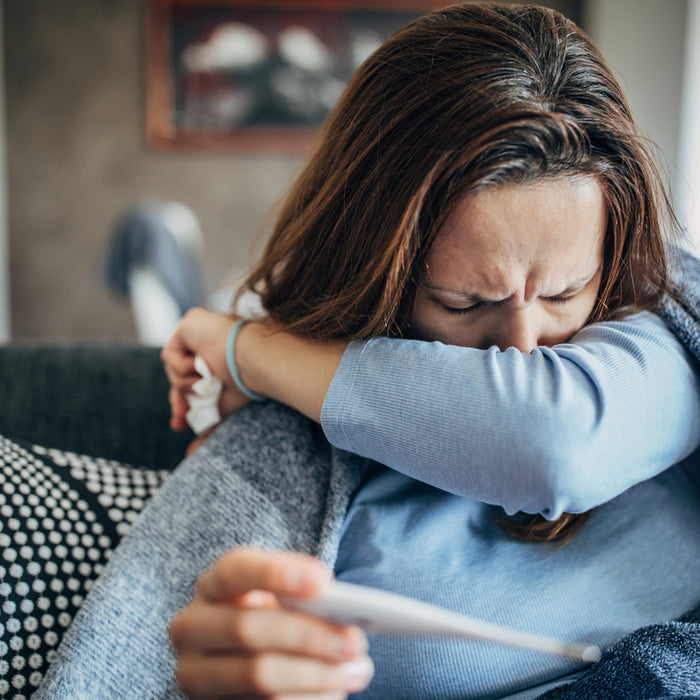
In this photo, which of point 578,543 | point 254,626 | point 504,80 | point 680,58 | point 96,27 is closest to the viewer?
point 254,626

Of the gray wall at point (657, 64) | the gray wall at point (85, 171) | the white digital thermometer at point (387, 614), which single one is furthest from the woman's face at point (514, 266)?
the gray wall at point (85, 171)

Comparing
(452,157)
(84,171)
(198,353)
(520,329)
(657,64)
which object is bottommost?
(84,171)

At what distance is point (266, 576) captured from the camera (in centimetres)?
39

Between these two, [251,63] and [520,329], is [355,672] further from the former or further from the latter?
[251,63]

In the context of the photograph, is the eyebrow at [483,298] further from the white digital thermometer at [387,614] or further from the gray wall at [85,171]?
the gray wall at [85,171]

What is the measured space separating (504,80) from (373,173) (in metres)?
0.15

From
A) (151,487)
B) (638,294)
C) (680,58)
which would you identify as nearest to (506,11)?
(638,294)

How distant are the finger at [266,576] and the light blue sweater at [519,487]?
0.22 meters

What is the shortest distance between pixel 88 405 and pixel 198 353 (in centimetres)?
29

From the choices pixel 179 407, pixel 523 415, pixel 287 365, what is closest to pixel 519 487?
pixel 523 415

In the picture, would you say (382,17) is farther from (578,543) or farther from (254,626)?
(254,626)

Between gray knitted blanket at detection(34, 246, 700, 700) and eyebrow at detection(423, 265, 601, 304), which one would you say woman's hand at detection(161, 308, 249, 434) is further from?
eyebrow at detection(423, 265, 601, 304)

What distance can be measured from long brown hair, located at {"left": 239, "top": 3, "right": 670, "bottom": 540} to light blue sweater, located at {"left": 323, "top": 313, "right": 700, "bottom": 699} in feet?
0.20

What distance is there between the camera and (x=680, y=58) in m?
2.72
